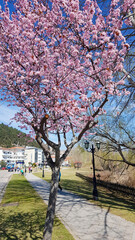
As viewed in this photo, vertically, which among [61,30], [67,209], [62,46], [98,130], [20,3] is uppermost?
[20,3]

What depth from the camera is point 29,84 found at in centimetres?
482

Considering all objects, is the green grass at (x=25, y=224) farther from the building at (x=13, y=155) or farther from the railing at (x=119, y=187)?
the building at (x=13, y=155)

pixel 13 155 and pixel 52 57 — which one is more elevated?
pixel 52 57

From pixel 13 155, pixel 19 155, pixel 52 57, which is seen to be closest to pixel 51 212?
pixel 52 57

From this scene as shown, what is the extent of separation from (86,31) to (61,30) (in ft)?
2.76

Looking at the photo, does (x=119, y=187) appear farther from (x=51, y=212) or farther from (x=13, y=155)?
(x=13, y=155)

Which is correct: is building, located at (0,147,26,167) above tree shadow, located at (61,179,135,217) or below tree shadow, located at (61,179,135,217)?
above

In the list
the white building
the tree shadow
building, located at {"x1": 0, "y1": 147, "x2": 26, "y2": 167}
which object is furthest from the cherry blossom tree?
building, located at {"x1": 0, "y1": 147, "x2": 26, "y2": 167}

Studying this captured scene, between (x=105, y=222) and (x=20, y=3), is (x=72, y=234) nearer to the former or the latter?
(x=105, y=222)

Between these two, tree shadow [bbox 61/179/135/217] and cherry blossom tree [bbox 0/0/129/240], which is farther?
tree shadow [bbox 61/179/135/217]

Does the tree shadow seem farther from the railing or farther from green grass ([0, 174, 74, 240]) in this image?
green grass ([0, 174, 74, 240])

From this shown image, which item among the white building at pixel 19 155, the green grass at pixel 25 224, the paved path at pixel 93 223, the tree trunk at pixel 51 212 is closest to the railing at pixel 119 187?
the paved path at pixel 93 223

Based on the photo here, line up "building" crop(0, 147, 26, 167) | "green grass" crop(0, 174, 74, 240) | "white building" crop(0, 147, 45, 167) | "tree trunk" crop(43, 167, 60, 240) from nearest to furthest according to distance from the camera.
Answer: "tree trunk" crop(43, 167, 60, 240) < "green grass" crop(0, 174, 74, 240) < "white building" crop(0, 147, 45, 167) < "building" crop(0, 147, 26, 167)

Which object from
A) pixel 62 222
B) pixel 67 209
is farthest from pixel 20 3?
pixel 67 209
